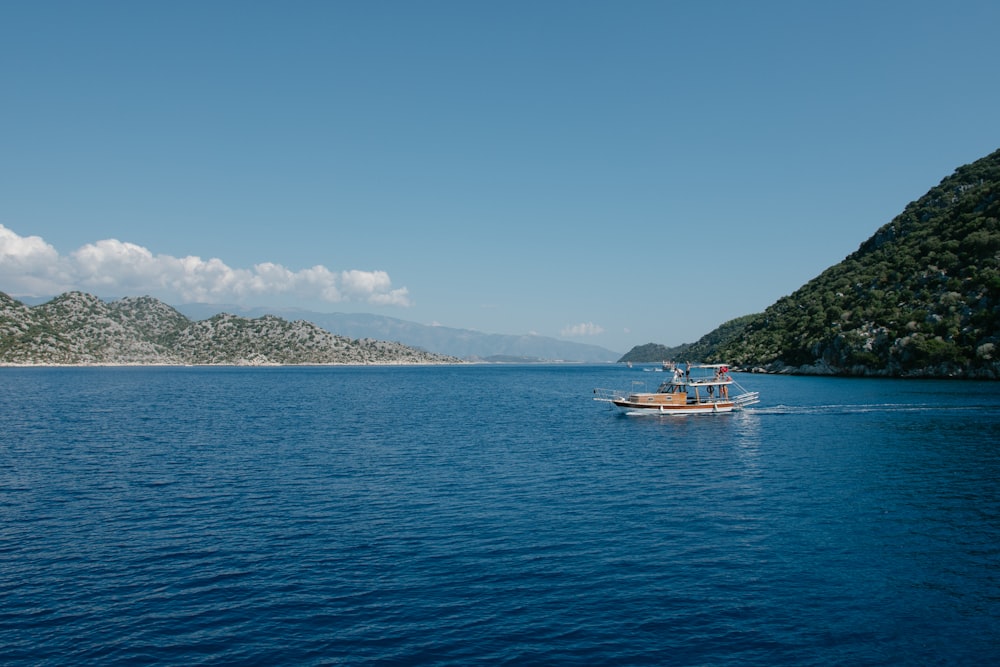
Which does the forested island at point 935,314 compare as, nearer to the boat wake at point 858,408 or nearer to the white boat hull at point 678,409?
the boat wake at point 858,408

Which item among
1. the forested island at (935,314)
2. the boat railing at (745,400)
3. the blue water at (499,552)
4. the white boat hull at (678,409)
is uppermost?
the forested island at (935,314)

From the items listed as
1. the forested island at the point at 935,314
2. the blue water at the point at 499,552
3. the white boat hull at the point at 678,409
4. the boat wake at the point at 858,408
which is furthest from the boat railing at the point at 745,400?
the forested island at the point at 935,314

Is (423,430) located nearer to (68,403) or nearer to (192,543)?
(192,543)

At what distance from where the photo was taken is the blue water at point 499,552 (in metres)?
20.1

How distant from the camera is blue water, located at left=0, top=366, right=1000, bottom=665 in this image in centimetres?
2008

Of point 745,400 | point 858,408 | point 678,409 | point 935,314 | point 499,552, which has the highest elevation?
point 935,314

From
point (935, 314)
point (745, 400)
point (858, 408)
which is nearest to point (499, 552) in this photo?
point (858, 408)

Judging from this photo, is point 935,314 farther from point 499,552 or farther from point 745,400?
point 499,552

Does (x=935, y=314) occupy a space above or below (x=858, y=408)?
above

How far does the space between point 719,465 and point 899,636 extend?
3162 centimetres

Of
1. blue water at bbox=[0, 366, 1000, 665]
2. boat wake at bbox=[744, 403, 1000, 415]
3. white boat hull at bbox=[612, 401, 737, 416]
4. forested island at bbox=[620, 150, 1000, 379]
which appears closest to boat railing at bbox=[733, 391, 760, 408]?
boat wake at bbox=[744, 403, 1000, 415]

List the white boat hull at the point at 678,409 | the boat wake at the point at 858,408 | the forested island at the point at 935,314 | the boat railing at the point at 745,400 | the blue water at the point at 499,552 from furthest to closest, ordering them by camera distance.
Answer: the forested island at the point at 935,314, the boat railing at the point at 745,400, the white boat hull at the point at 678,409, the boat wake at the point at 858,408, the blue water at the point at 499,552

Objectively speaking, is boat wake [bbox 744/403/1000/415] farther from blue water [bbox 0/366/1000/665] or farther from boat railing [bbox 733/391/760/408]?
blue water [bbox 0/366/1000/665]

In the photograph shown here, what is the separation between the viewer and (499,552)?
2872cm
